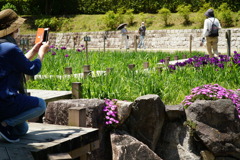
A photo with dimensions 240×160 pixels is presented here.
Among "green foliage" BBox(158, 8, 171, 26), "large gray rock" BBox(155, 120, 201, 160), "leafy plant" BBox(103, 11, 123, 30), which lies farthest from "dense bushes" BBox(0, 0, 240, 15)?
"large gray rock" BBox(155, 120, 201, 160)

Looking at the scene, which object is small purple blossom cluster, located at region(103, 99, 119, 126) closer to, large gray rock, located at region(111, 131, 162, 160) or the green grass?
large gray rock, located at region(111, 131, 162, 160)

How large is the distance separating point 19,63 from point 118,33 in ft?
72.9

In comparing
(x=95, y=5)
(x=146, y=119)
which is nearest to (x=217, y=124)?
(x=146, y=119)

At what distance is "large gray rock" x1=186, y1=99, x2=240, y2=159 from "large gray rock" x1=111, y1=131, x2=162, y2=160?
0.88 m

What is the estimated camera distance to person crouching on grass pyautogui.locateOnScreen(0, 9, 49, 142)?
3369 millimetres

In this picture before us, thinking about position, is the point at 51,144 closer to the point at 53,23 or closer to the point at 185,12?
the point at 185,12

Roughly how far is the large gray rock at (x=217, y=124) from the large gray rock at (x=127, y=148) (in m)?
0.88

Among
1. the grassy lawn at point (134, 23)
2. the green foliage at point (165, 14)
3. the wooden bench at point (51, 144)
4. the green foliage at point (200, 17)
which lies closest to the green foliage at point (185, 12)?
the grassy lawn at point (134, 23)

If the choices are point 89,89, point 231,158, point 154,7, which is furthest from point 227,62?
point 154,7

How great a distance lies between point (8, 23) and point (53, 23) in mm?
26953

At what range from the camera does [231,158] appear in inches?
235

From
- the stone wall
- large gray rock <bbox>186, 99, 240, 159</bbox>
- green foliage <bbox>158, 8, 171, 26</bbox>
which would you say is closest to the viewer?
large gray rock <bbox>186, 99, 240, 159</bbox>

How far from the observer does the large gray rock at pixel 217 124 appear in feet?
18.9

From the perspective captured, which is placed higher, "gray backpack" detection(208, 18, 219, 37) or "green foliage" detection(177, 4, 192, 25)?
"green foliage" detection(177, 4, 192, 25)
